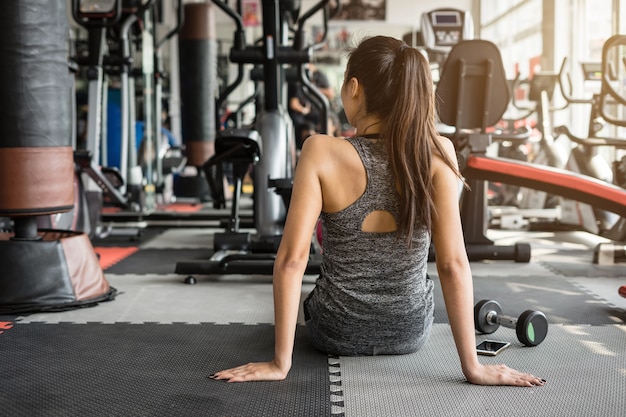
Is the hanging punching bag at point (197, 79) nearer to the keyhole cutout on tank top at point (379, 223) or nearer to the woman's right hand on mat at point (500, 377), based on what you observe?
the keyhole cutout on tank top at point (379, 223)

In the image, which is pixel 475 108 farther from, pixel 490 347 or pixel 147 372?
pixel 147 372

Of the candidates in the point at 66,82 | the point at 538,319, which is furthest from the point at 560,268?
the point at 66,82

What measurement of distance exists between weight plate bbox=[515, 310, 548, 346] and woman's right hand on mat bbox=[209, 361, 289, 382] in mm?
822

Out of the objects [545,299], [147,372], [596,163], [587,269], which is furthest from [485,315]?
[596,163]

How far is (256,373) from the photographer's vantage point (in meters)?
2.01

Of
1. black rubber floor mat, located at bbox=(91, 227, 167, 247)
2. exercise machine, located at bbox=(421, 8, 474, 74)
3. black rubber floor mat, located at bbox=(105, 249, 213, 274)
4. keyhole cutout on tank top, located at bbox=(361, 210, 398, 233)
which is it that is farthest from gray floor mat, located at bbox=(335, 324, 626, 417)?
exercise machine, located at bbox=(421, 8, 474, 74)

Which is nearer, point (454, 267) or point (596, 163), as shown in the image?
point (454, 267)

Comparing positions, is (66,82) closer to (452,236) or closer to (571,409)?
(452,236)

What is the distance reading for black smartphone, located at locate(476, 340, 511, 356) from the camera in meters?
2.30

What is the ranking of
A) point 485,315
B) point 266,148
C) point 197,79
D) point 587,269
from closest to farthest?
1. point 485,315
2. point 587,269
3. point 266,148
4. point 197,79

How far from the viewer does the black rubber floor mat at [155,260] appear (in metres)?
4.02

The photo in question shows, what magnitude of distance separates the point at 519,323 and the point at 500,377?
0.45 m

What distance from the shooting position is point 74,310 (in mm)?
2971

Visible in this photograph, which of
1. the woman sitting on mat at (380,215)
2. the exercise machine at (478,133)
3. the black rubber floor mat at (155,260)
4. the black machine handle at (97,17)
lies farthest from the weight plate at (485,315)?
the black machine handle at (97,17)
